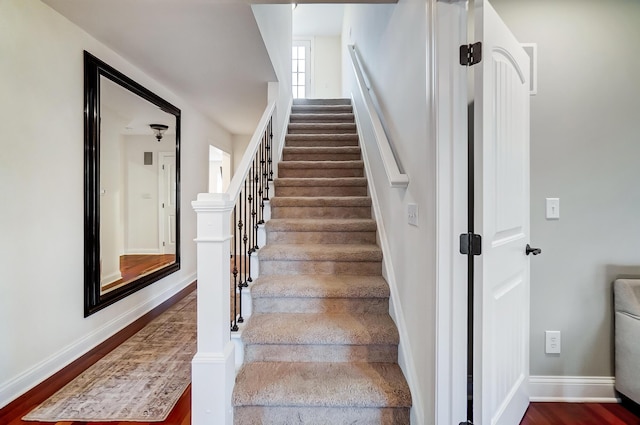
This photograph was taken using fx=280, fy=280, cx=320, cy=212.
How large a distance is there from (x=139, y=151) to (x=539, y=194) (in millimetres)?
3225

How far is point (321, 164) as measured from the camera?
10.4ft

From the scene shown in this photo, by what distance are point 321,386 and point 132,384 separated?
1200 millimetres

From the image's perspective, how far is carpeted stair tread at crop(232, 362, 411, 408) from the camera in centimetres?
135

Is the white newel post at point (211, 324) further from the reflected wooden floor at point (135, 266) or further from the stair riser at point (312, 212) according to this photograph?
the reflected wooden floor at point (135, 266)

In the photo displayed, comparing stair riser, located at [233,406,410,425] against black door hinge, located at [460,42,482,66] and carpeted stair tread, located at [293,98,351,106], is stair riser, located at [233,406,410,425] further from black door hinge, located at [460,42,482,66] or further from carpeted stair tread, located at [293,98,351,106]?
carpeted stair tread, located at [293,98,351,106]

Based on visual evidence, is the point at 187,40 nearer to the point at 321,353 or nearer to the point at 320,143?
the point at 320,143

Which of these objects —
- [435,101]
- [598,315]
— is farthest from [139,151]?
[598,315]

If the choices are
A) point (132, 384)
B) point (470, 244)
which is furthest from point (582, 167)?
point (132, 384)

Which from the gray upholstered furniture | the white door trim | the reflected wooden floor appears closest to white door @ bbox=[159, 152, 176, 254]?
the reflected wooden floor

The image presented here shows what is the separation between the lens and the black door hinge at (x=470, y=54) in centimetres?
109

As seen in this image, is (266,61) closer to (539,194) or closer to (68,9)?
(68,9)

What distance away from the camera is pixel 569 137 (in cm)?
164

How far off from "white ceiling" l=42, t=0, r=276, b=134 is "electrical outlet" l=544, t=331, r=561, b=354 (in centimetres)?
277

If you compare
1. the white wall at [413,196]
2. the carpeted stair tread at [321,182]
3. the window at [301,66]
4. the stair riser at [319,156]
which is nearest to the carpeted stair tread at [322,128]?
the stair riser at [319,156]
